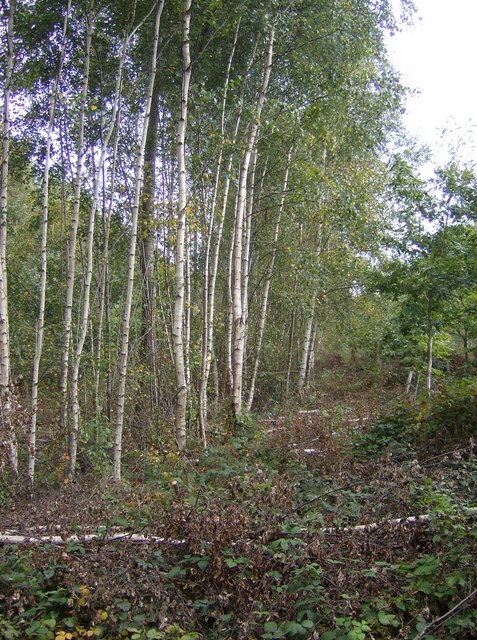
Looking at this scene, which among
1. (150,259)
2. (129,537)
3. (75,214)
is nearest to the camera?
(129,537)

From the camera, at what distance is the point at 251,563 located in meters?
3.46

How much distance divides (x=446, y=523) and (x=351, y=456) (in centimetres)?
262

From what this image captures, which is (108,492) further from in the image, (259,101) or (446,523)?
(259,101)

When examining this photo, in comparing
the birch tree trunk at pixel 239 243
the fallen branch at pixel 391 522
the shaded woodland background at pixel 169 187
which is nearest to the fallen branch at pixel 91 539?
the fallen branch at pixel 391 522

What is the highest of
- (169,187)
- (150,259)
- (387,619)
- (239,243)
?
(169,187)

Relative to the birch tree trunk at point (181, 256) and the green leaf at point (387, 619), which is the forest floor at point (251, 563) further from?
the birch tree trunk at point (181, 256)

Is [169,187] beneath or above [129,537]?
above

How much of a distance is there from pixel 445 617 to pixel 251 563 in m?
1.16

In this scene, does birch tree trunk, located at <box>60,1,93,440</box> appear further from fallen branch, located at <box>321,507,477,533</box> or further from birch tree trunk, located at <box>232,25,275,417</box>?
fallen branch, located at <box>321,507,477,533</box>

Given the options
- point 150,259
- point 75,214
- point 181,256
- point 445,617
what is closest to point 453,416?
point 445,617

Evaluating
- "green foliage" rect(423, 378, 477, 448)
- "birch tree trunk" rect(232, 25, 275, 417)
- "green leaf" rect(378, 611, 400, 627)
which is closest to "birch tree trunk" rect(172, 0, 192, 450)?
"birch tree trunk" rect(232, 25, 275, 417)

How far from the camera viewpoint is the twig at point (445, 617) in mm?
2836

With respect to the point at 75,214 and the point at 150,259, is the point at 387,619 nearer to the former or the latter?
the point at 75,214

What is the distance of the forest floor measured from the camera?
3.09 m
